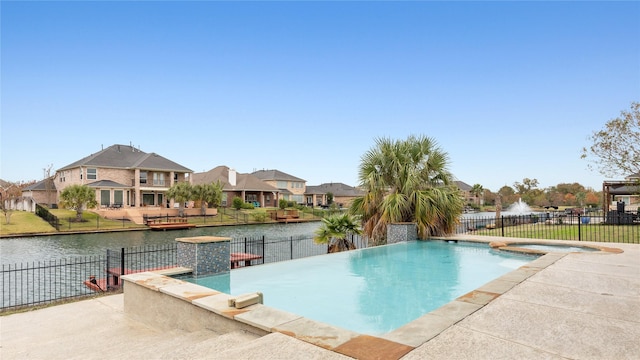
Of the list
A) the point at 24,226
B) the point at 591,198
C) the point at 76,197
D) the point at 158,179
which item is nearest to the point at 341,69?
the point at 76,197

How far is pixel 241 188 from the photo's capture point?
56.7 m

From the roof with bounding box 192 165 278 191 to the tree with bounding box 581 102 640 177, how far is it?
45.4 meters

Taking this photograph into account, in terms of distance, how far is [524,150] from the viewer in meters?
29.5

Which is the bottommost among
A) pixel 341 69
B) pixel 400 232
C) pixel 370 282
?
pixel 370 282

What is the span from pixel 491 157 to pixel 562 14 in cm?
1726

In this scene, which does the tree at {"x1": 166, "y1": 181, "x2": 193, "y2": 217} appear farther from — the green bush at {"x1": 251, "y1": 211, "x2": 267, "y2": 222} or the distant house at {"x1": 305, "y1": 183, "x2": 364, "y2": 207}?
the distant house at {"x1": 305, "y1": 183, "x2": 364, "y2": 207}

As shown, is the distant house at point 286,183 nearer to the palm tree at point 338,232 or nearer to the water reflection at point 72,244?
the water reflection at point 72,244

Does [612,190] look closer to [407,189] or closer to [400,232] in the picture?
[407,189]

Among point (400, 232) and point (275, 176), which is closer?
point (400, 232)

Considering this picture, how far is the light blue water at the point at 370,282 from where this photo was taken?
630 cm

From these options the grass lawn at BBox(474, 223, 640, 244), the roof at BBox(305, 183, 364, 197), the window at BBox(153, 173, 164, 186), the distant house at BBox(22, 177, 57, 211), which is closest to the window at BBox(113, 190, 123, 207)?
→ the window at BBox(153, 173, 164, 186)

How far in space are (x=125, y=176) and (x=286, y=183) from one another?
3051 centimetres

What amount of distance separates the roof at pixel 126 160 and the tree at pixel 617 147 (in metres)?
42.9

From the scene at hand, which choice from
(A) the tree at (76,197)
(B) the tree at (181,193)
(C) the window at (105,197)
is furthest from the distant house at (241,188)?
(A) the tree at (76,197)
